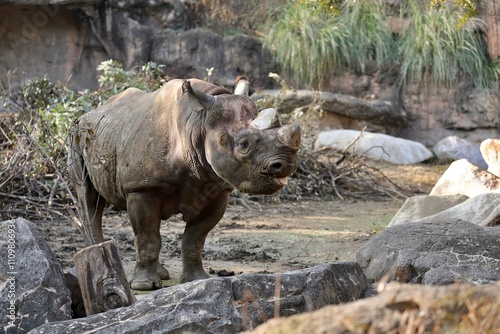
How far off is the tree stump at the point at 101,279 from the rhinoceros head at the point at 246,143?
117 centimetres

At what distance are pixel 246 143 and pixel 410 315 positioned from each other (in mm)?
3468

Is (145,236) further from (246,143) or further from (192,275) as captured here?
(246,143)

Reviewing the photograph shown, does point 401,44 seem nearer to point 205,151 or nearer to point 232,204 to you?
point 232,204

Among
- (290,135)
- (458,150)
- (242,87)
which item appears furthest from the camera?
(458,150)

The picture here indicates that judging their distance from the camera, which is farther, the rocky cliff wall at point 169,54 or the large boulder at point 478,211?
the rocky cliff wall at point 169,54

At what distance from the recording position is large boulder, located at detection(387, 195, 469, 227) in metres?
8.88

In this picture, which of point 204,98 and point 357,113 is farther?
point 357,113

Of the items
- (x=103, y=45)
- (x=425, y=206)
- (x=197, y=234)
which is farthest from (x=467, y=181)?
(x=103, y=45)

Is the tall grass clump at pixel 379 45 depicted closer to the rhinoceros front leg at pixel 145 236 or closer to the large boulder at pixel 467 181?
the large boulder at pixel 467 181

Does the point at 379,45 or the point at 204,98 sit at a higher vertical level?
the point at 204,98

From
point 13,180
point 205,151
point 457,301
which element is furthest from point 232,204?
point 457,301

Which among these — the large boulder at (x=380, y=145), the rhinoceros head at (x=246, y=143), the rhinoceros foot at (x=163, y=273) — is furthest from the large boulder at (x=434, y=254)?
the large boulder at (x=380, y=145)

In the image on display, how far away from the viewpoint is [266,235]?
9836 millimetres

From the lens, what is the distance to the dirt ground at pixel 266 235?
324 inches
